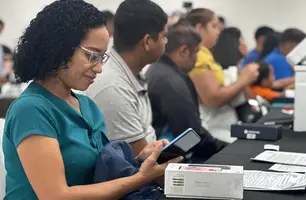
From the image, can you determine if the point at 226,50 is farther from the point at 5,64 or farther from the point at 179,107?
the point at 5,64

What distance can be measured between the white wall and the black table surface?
596 cm

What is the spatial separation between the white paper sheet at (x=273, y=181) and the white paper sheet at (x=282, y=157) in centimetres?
18

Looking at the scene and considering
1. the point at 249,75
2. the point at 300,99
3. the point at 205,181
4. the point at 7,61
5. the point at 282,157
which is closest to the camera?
the point at 205,181

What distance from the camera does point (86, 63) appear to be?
1.34 metres

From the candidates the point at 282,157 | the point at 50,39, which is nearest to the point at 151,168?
the point at 50,39

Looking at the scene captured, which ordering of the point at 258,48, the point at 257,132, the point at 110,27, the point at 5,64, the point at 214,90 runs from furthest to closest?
the point at 5,64 < the point at 258,48 < the point at 110,27 < the point at 214,90 < the point at 257,132

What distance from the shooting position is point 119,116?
179 cm

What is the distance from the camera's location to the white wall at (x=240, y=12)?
25.8 ft

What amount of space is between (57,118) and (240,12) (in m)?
7.34

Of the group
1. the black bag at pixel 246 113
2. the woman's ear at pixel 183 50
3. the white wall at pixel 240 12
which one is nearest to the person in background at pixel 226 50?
the black bag at pixel 246 113

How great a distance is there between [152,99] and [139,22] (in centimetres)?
56

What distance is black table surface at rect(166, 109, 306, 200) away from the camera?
1.30m

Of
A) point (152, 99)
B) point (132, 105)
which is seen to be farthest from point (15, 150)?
point (152, 99)

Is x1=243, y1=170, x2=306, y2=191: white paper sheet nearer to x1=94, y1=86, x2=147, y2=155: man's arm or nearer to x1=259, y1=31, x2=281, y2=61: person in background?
x1=94, y1=86, x2=147, y2=155: man's arm
